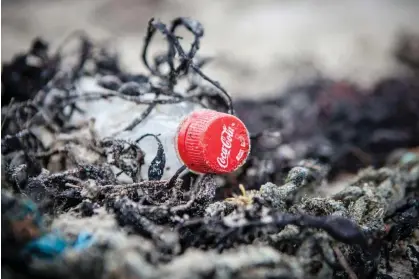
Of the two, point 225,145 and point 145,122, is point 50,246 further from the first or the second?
point 145,122

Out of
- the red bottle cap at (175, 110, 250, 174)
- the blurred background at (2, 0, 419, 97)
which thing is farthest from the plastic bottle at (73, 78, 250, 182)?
the blurred background at (2, 0, 419, 97)

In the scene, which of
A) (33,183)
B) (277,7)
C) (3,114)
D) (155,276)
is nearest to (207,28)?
(277,7)

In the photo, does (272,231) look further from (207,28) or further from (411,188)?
(207,28)

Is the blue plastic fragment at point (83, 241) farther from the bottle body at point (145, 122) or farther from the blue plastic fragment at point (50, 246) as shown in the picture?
the bottle body at point (145, 122)

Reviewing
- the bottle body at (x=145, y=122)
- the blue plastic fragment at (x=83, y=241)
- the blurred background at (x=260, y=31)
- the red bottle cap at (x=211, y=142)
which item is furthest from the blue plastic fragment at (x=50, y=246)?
the blurred background at (x=260, y=31)

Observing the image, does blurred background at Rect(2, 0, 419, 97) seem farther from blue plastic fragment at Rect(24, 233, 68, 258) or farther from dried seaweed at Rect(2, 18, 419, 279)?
blue plastic fragment at Rect(24, 233, 68, 258)

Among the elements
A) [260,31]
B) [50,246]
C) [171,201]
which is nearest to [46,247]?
[50,246]
